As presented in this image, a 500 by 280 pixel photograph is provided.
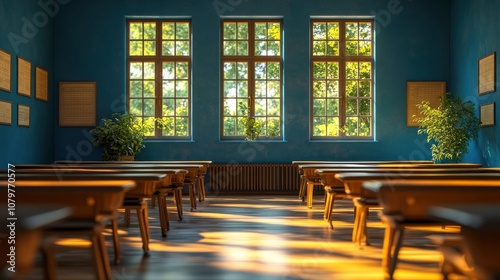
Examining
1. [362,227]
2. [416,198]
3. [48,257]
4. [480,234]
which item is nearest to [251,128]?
[362,227]

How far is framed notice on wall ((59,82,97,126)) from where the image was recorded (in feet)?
40.1

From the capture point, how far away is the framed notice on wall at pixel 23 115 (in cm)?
1037

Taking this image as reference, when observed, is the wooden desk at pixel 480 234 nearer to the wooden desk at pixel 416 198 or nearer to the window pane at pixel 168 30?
the wooden desk at pixel 416 198

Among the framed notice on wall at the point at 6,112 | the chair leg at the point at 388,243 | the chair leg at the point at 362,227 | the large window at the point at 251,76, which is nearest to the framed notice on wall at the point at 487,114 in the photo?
the large window at the point at 251,76

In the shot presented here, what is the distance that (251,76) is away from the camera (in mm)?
12445

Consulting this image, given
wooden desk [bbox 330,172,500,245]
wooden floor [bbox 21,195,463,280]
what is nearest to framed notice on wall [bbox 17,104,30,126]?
wooden floor [bbox 21,195,463,280]

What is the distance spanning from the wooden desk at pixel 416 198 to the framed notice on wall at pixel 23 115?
26.2 ft

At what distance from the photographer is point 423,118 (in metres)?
12.1

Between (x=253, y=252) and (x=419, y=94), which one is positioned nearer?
(x=253, y=252)

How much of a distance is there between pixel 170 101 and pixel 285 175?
113 inches

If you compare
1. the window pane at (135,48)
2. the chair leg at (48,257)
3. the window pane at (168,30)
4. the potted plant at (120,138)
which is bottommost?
the chair leg at (48,257)

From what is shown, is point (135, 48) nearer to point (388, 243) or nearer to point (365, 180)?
point (365, 180)

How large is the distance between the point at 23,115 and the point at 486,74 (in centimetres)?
813

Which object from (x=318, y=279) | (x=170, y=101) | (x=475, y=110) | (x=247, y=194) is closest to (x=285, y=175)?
(x=247, y=194)
